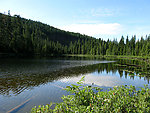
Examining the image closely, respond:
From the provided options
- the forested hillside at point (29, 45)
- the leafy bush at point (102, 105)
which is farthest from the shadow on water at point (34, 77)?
the forested hillside at point (29, 45)

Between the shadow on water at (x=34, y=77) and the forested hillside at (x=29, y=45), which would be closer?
the shadow on water at (x=34, y=77)

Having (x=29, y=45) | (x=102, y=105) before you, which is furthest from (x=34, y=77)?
(x=29, y=45)

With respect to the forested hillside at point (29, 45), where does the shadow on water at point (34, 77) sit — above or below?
below

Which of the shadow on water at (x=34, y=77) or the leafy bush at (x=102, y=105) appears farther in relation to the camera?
the shadow on water at (x=34, y=77)

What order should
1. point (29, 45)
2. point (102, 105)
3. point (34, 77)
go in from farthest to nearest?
point (29, 45) → point (34, 77) → point (102, 105)

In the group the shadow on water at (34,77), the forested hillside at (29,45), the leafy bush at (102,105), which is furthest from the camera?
the forested hillside at (29,45)

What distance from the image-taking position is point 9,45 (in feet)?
255

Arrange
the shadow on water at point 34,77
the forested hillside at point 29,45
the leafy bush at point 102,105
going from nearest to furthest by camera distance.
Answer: the leafy bush at point 102,105 → the shadow on water at point 34,77 → the forested hillside at point 29,45

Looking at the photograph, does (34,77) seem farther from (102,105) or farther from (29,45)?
(29,45)

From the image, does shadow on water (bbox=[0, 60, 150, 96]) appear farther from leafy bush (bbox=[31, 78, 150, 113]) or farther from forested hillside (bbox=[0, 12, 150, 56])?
forested hillside (bbox=[0, 12, 150, 56])

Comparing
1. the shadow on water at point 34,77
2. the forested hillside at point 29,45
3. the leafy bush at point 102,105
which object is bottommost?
the shadow on water at point 34,77

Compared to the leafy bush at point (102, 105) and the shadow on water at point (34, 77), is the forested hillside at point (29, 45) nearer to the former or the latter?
the shadow on water at point (34, 77)

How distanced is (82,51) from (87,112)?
456 ft

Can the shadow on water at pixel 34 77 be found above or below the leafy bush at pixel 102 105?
below
